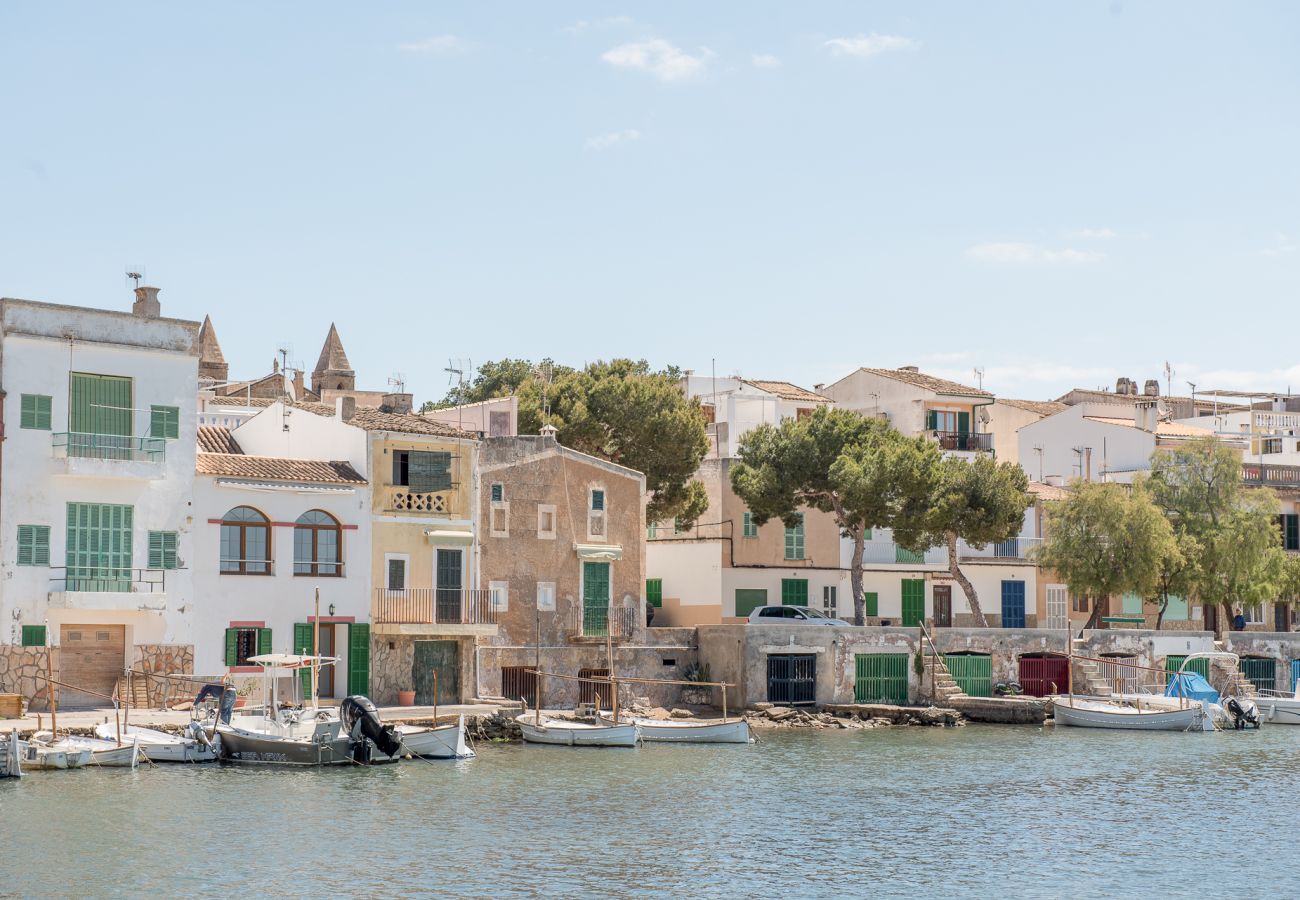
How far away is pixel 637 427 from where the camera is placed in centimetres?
6612

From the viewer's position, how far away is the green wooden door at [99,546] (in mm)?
46938

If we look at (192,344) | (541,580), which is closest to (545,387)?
(541,580)

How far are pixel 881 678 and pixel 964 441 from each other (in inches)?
692

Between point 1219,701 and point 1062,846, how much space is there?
31.3 m

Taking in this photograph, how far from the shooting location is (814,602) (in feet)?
229

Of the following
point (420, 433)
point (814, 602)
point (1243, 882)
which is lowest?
point (1243, 882)

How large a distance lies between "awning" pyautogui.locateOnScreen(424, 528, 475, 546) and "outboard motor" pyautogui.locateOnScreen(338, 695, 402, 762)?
10.8 meters

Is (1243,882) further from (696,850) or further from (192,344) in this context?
(192,344)

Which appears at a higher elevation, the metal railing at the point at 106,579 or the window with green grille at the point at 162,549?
the window with green grille at the point at 162,549

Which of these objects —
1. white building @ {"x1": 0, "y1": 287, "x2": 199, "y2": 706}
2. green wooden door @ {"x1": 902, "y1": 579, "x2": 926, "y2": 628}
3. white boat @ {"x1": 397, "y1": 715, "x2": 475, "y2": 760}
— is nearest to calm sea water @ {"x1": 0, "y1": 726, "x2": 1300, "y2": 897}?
white boat @ {"x1": 397, "y1": 715, "x2": 475, "y2": 760}

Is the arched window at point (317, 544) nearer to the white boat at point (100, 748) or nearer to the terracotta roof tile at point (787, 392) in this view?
the white boat at point (100, 748)

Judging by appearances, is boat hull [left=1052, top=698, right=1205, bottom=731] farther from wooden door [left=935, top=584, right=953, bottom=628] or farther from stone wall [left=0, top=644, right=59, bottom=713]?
stone wall [left=0, top=644, right=59, bottom=713]

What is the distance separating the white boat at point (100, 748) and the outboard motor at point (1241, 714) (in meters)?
38.0

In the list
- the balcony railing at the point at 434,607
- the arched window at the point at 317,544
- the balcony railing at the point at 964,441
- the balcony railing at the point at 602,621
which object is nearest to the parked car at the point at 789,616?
the balcony railing at the point at 602,621
